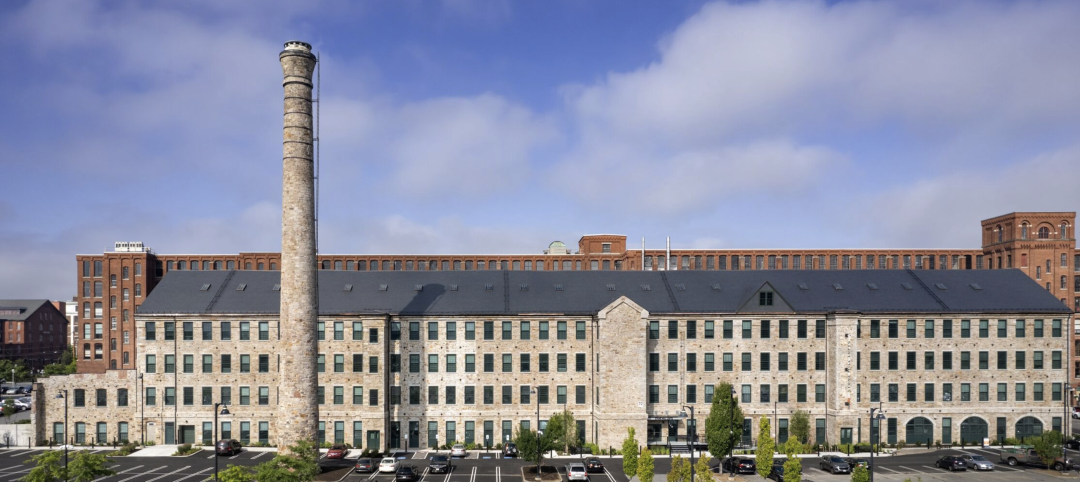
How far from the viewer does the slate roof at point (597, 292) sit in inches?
2470

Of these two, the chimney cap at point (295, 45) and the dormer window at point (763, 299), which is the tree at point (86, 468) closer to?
the chimney cap at point (295, 45)

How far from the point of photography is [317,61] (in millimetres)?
53031

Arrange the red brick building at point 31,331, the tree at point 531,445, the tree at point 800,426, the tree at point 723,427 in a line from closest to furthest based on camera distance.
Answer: the tree at point 723,427 → the tree at point 531,445 → the tree at point 800,426 → the red brick building at point 31,331

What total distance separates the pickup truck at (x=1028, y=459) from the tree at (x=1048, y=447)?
24.3 inches

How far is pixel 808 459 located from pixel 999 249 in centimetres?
5333

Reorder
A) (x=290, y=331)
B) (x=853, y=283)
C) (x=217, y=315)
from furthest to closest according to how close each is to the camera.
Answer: (x=853, y=283) → (x=217, y=315) → (x=290, y=331)

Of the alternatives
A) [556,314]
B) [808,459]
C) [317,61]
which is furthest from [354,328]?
[808,459]

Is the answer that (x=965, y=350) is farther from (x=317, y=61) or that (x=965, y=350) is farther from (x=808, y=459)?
(x=317, y=61)

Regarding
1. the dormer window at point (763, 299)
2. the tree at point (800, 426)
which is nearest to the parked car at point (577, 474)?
the tree at point (800, 426)

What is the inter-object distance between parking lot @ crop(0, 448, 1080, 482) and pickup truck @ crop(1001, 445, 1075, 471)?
2.70 ft

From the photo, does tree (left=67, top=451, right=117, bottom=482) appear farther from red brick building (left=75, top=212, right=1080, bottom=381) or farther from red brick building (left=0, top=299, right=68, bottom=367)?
red brick building (left=0, top=299, right=68, bottom=367)

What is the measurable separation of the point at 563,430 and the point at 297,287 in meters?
22.4

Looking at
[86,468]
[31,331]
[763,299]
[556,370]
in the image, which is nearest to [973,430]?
[763,299]

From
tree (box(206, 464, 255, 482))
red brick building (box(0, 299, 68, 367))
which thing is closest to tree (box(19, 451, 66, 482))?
tree (box(206, 464, 255, 482))
